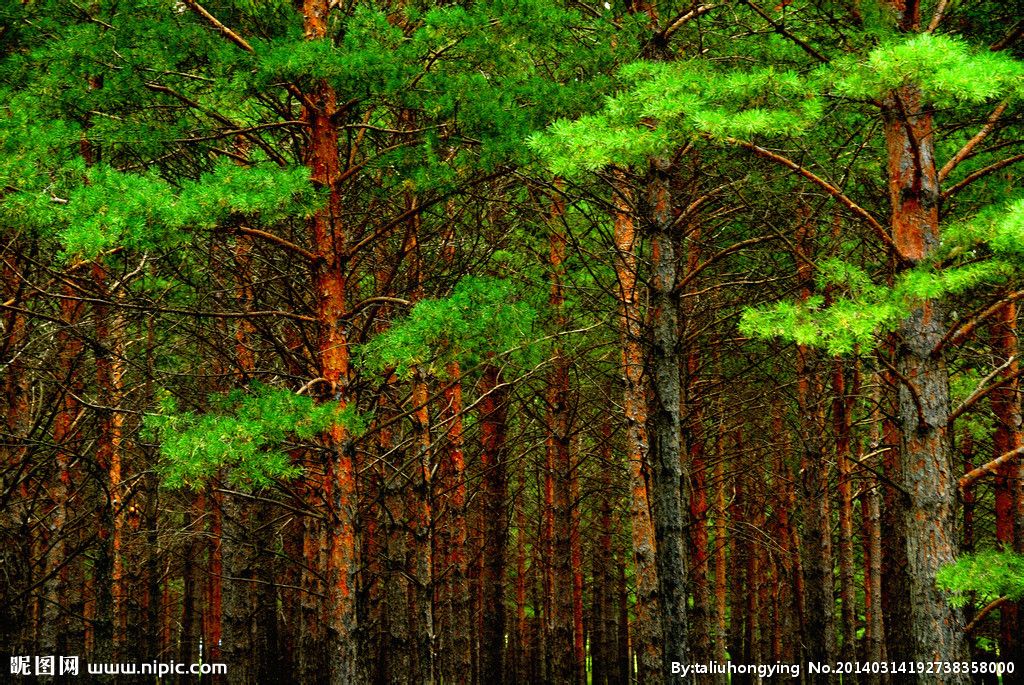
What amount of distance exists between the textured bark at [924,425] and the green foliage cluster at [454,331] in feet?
11.1

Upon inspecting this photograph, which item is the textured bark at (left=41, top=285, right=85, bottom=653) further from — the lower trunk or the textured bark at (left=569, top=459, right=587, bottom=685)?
the lower trunk

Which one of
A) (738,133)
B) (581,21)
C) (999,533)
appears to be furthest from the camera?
(999,533)

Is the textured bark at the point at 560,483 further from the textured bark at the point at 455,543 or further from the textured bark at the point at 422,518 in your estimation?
the textured bark at the point at 422,518

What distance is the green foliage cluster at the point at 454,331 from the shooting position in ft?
Answer: 24.1

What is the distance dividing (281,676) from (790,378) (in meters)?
15.1

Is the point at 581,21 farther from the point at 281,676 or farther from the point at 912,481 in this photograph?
the point at 281,676

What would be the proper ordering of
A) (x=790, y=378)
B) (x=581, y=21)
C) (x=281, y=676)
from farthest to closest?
(x=281, y=676) → (x=790, y=378) → (x=581, y=21)

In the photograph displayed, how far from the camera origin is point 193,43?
7.60 meters

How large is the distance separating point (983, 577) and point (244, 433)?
5734 mm

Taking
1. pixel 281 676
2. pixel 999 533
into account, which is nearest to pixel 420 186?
pixel 999 533

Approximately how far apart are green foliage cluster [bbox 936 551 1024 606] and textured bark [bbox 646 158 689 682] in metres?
2.63

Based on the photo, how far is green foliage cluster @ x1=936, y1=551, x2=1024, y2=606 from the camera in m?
6.14

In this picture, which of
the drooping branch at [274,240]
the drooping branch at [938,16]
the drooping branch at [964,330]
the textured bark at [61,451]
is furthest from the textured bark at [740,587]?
the textured bark at [61,451]

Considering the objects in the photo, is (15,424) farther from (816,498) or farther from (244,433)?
(816,498)
